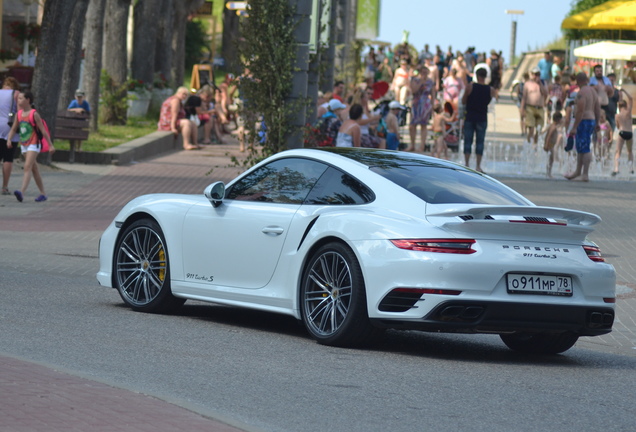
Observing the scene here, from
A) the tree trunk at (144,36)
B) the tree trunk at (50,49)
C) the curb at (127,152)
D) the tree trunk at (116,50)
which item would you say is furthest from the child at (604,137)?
the tree trunk at (144,36)

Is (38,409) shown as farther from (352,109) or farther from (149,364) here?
(352,109)

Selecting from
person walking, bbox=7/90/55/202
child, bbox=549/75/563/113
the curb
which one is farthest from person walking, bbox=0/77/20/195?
child, bbox=549/75/563/113

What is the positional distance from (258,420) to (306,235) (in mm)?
2656

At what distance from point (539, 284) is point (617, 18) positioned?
1482 inches

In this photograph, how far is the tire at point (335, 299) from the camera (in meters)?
8.35

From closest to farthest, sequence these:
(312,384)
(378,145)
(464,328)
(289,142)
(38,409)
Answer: (38,409)
(312,384)
(464,328)
(289,142)
(378,145)

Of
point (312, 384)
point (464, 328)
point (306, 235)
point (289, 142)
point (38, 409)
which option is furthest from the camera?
point (289, 142)

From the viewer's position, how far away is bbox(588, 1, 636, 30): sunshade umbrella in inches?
1731

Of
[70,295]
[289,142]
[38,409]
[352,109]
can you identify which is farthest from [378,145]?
[38,409]

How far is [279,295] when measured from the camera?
898 centimetres

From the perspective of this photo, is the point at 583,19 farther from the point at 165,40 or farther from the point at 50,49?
the point at 50,49

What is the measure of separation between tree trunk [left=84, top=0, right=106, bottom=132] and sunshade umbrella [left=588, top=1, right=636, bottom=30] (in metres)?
20.6

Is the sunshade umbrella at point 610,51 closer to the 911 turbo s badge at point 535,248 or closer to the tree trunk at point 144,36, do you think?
the tree trunk at point 144,36

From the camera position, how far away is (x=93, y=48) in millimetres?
29016
